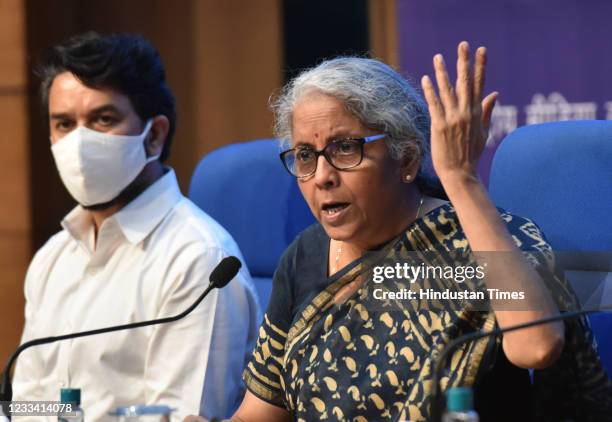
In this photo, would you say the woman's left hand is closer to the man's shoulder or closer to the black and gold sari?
the black and gold sari

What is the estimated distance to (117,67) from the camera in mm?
2410

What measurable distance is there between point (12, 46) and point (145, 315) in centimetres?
199

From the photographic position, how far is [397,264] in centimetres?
180

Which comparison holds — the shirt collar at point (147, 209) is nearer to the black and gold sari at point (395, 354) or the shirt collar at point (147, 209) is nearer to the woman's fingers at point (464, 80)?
the black and gold sari at point (395, 354)

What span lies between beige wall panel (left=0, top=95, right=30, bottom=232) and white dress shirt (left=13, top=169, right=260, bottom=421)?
142cm

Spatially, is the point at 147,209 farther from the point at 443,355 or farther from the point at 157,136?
the point at 443,355

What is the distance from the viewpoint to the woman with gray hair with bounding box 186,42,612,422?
1602 mm

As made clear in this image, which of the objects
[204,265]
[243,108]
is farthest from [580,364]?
[243,108]

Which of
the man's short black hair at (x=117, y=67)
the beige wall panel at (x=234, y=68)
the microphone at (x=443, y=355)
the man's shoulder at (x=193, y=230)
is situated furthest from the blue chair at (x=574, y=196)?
the beige wall panel at (x=234, y=68)

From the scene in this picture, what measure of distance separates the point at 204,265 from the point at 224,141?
2.03 m

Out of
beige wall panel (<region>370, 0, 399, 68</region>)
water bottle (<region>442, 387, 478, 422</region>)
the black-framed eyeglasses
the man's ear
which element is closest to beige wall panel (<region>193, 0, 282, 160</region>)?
beige wall panel (<region>370, 0, 399, 68</region>)

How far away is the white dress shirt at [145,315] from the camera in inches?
85.3

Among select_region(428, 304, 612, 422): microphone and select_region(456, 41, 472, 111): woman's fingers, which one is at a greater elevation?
select_region(456, 41, 472, 111): woman's fingers

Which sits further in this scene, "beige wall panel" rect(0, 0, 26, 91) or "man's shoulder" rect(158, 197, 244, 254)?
"beige wall panel" rect(0, 0, 26, 91)
